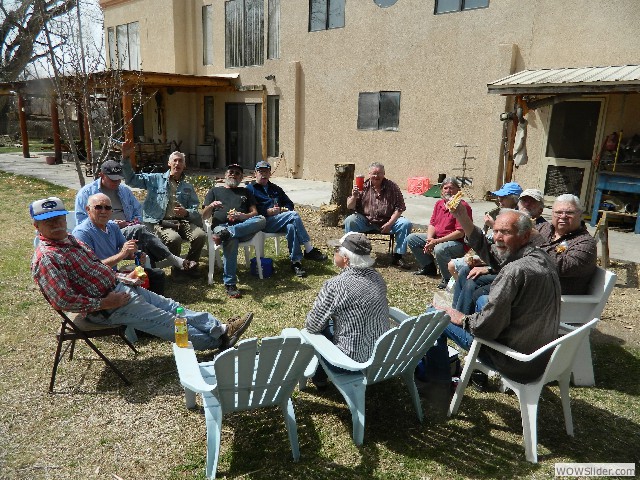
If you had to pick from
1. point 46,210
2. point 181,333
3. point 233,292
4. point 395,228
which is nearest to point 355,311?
point 181,333

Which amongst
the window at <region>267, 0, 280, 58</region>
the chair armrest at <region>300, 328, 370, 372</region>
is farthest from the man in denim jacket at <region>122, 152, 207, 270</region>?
the window at <region>267, 0, 280, 58</region>

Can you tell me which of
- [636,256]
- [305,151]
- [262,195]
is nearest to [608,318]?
[636,256]

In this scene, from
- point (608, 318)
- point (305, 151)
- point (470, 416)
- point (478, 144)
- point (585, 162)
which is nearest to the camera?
point (470, 416)

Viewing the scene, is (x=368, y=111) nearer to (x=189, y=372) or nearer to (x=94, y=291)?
(x=94, y=291)

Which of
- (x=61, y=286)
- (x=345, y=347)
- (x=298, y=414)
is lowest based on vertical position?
(x=298, y=414)

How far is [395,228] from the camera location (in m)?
6.42

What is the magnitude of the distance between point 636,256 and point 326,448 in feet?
19.6

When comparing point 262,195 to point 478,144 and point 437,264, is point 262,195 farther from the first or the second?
point 478,144

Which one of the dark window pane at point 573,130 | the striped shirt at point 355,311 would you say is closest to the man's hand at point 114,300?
the striped shirt at point 355,311

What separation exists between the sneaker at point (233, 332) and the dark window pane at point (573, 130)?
7.95 meters

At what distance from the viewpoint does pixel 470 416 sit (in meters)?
3.26

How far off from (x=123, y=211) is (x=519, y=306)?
13.7ft

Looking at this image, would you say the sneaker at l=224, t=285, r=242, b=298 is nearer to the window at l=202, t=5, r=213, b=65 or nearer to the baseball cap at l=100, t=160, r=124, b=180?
the baseball cap at l=100, t=160, r=124, b=180

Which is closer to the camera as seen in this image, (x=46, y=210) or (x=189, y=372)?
(x=189, y=372)
